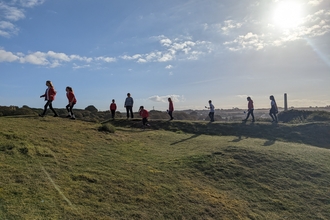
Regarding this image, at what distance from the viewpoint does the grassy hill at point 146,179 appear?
5184 mm

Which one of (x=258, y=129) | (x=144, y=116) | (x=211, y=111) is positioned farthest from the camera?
(x=211, y=111)

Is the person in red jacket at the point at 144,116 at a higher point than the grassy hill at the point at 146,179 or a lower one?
higher

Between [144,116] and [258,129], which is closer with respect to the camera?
[144,116]

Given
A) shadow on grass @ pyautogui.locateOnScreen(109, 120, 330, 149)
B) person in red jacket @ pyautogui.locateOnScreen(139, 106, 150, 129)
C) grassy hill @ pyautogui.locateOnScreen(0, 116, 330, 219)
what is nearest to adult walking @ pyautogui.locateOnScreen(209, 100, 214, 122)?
shadow on grass @ pyautogui.locateOnScreen(109, 120, 330, 149)

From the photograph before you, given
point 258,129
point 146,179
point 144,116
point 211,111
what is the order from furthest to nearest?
point 211,111 → point 258,129 → point 144,116 → point 146,179

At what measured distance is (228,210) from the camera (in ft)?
19.4

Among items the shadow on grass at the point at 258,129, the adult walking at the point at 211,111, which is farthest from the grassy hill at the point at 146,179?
the adult walking at the point at 211,111

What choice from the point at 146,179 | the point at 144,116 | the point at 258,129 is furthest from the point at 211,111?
the point at 146,179

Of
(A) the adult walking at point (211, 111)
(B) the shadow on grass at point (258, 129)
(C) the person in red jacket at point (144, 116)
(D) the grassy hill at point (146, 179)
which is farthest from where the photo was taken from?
(A) the adult walking at point (211, 111)

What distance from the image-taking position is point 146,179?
6.81 m

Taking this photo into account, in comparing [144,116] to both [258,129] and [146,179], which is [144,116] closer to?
[258,129]

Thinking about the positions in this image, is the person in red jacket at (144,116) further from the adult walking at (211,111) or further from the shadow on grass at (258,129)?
the adult walking at (211,111)

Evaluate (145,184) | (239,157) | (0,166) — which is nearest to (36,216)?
(0,166)

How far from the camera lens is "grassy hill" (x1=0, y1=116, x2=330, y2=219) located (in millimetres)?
5184
